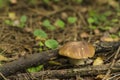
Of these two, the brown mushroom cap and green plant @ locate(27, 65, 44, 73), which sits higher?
the brown mushroom cap

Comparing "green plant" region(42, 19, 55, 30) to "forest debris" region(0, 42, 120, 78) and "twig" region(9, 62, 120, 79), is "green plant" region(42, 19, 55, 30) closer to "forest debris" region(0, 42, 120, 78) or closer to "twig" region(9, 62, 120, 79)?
"forest debris" region(0, 42, 120, 78)

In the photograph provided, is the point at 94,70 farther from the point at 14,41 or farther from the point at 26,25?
the point at 26,25

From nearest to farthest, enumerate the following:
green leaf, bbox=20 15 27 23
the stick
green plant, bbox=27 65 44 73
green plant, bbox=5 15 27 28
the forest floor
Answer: the stick, green plant, bbox=27 65 44 73, the forest floor, green plant, bbox=5 15 27 28, green leaf, bbox=20 15 27 23

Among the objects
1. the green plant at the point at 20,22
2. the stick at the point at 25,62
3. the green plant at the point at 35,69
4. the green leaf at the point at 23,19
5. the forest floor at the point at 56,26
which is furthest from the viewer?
the green leaf at the point at 23,19

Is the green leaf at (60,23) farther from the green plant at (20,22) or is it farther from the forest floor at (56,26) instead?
the green plant at (20,22)

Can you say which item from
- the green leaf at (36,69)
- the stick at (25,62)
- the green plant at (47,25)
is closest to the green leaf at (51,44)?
the stick at (25,62)

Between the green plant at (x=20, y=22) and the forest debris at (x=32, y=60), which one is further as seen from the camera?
the green plant at (x=20, y=22)

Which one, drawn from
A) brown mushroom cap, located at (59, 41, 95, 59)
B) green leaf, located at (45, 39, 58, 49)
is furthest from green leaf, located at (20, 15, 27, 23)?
brown mushroom cap, located at (59, 41, 95, 59)

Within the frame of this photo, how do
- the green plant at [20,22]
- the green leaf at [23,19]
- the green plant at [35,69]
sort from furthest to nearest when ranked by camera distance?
the green leaf at [23,19]
the green plant at [20,22]
the green plant at [35,69]

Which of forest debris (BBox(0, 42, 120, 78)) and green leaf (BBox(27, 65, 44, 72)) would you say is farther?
green leaf (BBox(27, 65, 44, 72))
